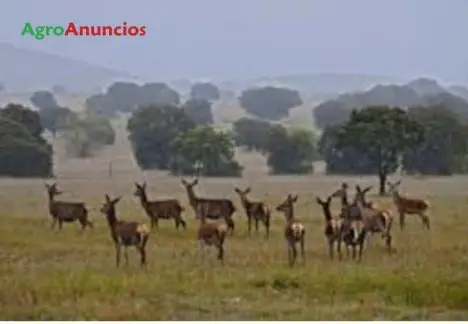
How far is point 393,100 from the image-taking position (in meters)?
5.18

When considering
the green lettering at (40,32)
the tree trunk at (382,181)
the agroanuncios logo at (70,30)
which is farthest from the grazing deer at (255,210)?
the green lettering at (40,32)

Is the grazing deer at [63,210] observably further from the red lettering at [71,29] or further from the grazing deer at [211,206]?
the red lettering at [71,29]

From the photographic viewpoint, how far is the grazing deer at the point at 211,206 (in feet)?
16.9

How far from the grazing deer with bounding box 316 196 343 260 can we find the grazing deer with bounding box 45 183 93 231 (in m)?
1.04

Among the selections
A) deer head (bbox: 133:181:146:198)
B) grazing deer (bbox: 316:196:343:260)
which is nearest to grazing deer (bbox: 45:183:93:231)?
deer head (bbox: 133:181:146:198)

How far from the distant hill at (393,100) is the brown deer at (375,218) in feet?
1.15

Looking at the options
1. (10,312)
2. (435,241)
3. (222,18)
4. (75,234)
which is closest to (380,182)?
(435,241)

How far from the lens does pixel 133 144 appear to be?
201 inches

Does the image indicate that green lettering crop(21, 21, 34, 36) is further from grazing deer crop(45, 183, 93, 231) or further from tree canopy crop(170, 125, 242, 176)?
tree canopy crop(170, 125, 242, 176)

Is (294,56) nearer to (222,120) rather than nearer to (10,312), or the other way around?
(222,120)

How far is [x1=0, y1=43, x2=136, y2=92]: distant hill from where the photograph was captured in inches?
195

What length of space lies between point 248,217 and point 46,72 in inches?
43.6

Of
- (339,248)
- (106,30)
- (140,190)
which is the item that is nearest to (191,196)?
(140,190)

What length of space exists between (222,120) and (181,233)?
543mm
